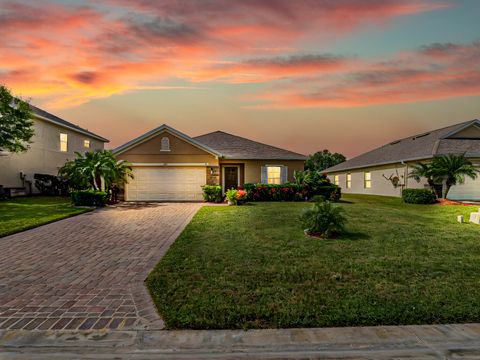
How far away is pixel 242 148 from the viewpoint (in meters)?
22.4

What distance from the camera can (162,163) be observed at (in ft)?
63.2

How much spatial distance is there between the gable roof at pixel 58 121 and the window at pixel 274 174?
1849 centimetres

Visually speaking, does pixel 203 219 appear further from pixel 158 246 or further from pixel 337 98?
pixel 337 98

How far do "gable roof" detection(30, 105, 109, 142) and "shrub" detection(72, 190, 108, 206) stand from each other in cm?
1014

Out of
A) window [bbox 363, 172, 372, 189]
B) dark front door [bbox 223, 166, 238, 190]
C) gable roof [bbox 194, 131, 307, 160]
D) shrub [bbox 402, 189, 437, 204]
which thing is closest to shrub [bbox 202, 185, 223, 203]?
gable roof [bbox 194, 131, 307, 160]

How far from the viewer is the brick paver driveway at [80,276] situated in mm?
3412

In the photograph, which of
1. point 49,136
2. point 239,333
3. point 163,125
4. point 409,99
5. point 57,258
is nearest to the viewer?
point 239,333

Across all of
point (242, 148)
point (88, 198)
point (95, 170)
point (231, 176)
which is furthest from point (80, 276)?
point (242, 148)

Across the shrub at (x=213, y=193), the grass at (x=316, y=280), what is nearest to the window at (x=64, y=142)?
the shrub at (x=213, y=193)

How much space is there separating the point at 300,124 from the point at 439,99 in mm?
9124

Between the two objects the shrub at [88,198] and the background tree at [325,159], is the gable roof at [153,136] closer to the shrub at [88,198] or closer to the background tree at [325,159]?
the shrub at [88,198]

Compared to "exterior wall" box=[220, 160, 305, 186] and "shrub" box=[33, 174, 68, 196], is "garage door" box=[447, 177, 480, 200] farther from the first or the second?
"shrub" box=[33, 174, 68, 196]

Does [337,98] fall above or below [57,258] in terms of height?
above

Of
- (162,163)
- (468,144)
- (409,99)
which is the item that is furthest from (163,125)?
(468,144)
